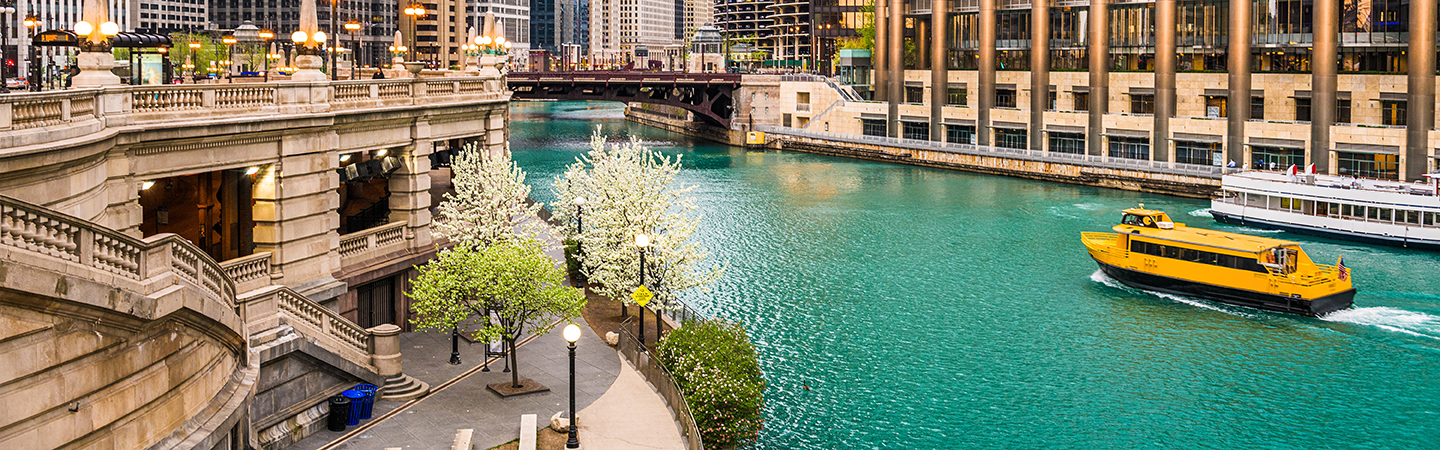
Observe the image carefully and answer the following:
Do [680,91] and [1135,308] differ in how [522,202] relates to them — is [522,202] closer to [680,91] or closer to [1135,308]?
[1135,308]

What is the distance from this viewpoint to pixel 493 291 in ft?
115

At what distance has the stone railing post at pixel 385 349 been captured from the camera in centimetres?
3347

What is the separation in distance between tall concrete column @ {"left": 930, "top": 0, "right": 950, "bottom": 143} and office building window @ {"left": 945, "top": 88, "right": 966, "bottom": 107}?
29.8 inches

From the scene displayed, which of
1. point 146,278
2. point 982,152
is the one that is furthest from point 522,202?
point 982,152

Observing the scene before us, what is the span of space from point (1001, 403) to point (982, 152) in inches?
3223

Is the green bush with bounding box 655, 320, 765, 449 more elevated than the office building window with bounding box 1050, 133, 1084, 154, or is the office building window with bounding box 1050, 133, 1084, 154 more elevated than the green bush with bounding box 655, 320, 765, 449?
the office building window with bounding box 1050, 133, 1084, 154

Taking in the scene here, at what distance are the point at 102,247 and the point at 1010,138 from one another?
114016mm

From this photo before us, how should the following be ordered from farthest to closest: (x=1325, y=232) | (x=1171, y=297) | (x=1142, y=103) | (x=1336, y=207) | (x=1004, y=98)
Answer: (x=1004, y=98) < (x=1142, y=103) < (x=1336, y=207) < (x=1325, y=232) < (x=1171, y=297)

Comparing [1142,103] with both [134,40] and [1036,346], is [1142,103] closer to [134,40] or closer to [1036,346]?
[1036,346]

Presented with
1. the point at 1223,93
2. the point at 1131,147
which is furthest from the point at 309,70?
the point at 1131,147

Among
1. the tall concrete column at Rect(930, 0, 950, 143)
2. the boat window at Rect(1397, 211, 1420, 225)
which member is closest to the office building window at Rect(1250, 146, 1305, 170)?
the boat window at Rect(1397, 211, 1420, 225)

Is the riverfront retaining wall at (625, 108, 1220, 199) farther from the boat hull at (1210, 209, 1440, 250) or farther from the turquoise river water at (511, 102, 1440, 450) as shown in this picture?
the turquoise river water at (511, 102, 1440, 450)

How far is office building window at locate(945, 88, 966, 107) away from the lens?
136 m

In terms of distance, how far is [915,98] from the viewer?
143m
